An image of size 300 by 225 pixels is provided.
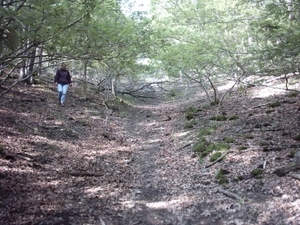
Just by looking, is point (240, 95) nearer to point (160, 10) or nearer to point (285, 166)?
point (160, 10)

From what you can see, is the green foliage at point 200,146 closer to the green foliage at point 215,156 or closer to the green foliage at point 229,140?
the green foliage at point 229,140

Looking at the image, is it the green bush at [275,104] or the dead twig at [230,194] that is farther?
the green bush at [275,104]

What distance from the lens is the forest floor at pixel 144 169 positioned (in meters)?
5.45

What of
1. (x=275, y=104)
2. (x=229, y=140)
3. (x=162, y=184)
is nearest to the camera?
(x=162, y=184)

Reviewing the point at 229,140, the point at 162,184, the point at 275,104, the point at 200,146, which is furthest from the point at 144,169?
the point at 275,104

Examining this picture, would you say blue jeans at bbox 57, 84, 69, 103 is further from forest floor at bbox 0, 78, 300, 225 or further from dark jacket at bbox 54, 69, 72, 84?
forest floor at bbox 0, 78, 300, 225

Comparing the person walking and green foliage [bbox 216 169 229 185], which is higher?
the person walking

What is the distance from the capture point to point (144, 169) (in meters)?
8.57

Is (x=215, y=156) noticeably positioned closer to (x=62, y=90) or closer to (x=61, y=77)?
(x=61, y=77)

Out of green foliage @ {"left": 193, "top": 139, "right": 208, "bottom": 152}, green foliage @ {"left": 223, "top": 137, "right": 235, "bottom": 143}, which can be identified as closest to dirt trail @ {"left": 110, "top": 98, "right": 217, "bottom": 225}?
green foliage @ {"left": 193, "top": 139, "right": 208, "bottom": 152}

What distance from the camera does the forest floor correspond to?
5.45m

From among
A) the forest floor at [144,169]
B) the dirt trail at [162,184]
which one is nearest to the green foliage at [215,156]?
the forest floor at [144,169]

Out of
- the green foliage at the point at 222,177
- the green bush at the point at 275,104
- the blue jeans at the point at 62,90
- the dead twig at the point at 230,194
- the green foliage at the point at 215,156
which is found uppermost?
the blue jeans at the point at 62,90

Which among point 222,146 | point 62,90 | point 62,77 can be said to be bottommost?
point 222,146
